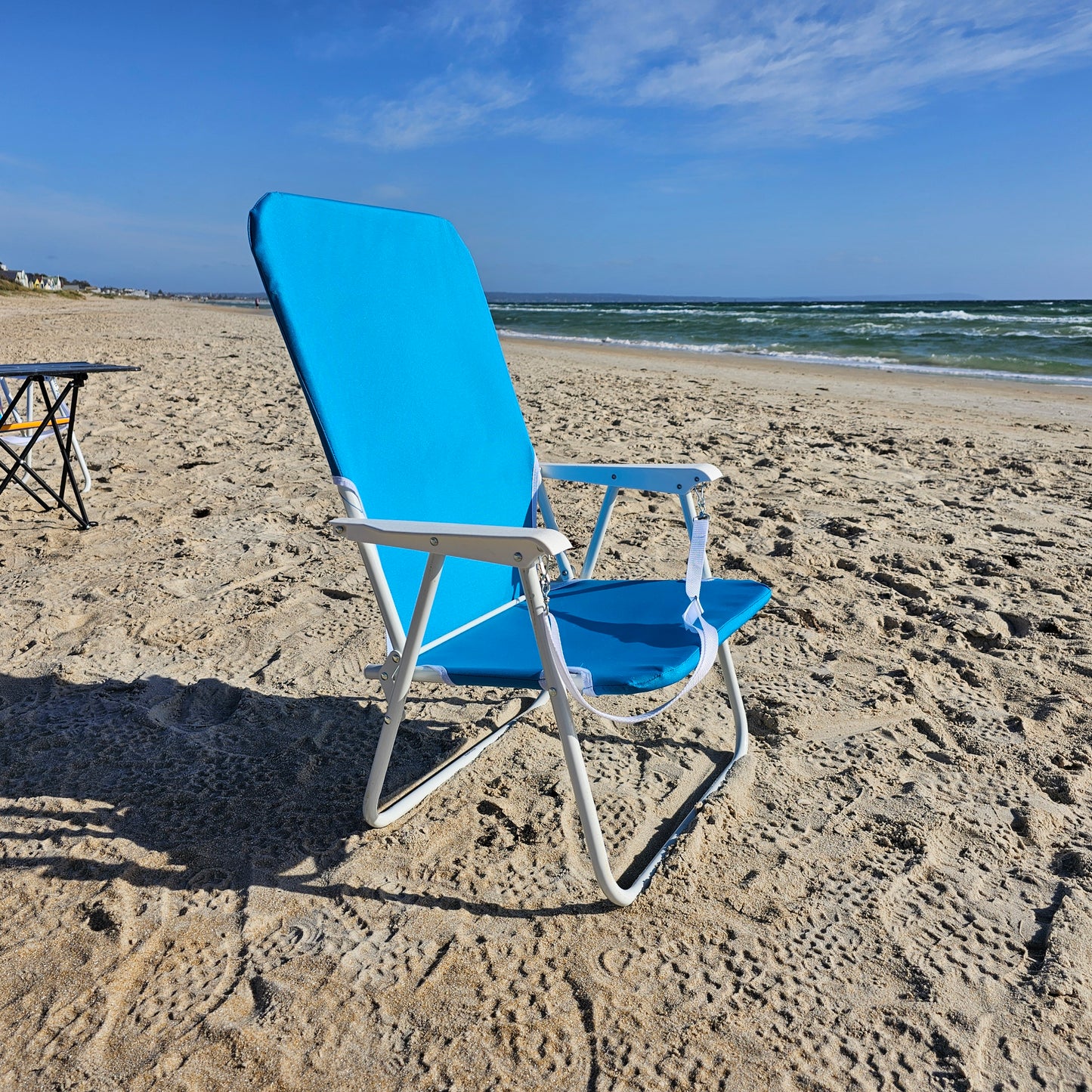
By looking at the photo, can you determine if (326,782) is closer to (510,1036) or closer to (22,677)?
(510,1036)

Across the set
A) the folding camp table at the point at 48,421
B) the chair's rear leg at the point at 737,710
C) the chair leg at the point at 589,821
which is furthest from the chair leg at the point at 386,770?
the folding camp table at the point at 48,421

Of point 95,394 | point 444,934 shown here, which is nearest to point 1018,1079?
point 444,934

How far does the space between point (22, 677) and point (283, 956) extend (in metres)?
1.51

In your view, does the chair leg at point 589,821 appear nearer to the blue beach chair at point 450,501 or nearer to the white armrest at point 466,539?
the blue beach chair at point 450,501

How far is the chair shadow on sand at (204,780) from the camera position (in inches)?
73.1

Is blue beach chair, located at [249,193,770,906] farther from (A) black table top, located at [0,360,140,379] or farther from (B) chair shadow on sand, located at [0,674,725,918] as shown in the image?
(A) black table top, located at [0,360,140,379]

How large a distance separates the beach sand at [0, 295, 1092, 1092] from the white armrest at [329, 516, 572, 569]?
0.75m

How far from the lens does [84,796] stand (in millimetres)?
2096

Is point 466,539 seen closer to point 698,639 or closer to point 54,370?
point 698,639

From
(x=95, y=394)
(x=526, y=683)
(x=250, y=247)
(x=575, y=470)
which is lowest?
(x=95, y=394)

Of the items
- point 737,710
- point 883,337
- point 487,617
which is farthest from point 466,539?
point 883,337

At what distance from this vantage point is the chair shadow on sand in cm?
186

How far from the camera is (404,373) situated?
2.18 m

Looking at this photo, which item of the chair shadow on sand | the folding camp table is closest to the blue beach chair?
the chair shadow on sand
